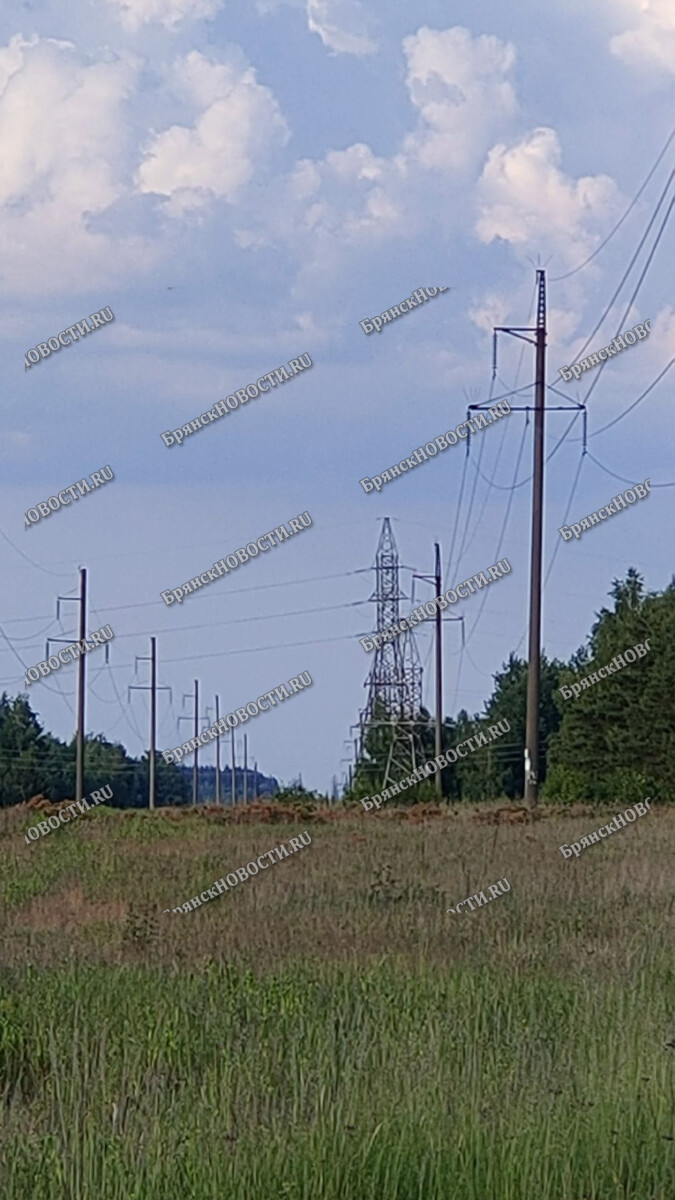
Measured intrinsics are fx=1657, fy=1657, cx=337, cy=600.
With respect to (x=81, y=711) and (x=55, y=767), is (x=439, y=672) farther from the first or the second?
(x=55, y=767)

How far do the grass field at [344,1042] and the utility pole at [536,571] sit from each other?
47.9 feet

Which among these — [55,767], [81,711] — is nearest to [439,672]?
[81,711]

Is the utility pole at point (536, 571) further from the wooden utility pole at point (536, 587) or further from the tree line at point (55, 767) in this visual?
A: the tree line at point (55, 767)

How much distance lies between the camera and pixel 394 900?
14.9 metres

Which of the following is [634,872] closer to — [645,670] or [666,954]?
[666,954]

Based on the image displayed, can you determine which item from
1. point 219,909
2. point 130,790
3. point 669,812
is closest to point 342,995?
point 219,909

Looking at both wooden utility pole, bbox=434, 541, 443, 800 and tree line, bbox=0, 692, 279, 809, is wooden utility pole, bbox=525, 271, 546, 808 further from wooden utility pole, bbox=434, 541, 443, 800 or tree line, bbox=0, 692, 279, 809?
tree line, bbox=0, 692, 279, 809

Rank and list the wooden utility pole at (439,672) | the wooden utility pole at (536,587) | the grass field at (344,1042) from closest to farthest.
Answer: the grass field at (344,1042)
the wooden utility pole at (536,587)
the wooden utility pole at (439,672)

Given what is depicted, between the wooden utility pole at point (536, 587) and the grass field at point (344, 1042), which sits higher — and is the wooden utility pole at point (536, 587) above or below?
above

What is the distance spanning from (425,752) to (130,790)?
55.2m

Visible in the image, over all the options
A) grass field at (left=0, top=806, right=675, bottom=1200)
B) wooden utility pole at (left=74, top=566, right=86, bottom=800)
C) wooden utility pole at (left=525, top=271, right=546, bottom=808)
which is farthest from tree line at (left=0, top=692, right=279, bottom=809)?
grass field at (left=0, top=806, right=675, bottom=1200)

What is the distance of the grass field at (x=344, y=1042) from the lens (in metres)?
6.09

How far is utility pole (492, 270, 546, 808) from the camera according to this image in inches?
1235

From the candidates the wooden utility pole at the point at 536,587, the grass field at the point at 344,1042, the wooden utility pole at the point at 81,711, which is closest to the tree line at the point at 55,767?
the wooden utility pole at the point at 81,711
